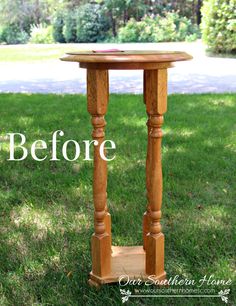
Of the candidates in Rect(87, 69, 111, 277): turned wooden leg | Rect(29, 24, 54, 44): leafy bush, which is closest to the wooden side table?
Rect(87, 69, 111, 277): turned wooden leg

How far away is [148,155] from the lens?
2.24m

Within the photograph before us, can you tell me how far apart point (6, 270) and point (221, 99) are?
421 cm

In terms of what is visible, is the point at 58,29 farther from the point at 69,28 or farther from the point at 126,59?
the point at 126,59

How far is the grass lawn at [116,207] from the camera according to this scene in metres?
2.30

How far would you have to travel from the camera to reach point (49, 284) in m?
2.27

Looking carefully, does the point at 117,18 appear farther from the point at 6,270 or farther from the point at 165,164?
the point at 6,270

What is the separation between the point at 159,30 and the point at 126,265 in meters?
16.7

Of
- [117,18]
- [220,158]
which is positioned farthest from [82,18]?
[220,158]

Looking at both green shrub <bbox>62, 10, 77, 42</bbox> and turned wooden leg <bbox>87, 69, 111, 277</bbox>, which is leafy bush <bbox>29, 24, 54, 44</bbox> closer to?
green shrub <bbox>62, 10, 77, 42</bbox>

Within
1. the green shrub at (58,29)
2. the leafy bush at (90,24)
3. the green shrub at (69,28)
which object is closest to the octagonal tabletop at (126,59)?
the leafy bush at (90,24)

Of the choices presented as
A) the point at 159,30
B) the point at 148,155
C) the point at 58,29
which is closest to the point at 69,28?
the point at 58,29

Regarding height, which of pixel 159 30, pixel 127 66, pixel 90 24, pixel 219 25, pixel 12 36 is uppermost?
pixel 127 66

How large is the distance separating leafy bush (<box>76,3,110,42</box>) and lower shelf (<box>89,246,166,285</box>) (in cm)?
1864

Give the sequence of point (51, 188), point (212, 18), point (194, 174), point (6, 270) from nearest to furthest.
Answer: point (6, 270) → point (51, 188) → point (194, 174) → point (212, 18)
